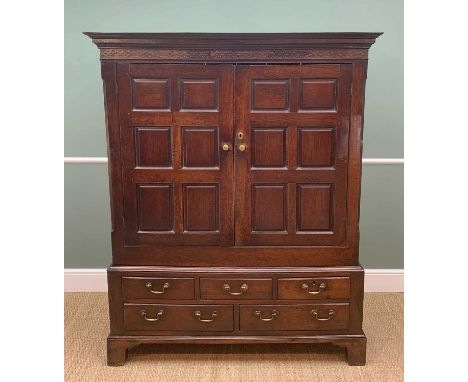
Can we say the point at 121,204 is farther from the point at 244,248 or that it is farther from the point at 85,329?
the point at 85,329

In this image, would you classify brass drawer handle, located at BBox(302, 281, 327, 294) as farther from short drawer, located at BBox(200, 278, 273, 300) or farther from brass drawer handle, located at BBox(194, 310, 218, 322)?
brass drawer handle, located at BBox(194, 310, 218, 322)

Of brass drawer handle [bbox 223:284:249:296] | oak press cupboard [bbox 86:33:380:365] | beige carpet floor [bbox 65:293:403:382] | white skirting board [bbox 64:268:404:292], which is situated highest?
oak press cupboard [bbox 86:33:380:365]

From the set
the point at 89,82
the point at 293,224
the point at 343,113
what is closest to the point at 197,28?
the point at 89,82

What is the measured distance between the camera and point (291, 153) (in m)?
2.54

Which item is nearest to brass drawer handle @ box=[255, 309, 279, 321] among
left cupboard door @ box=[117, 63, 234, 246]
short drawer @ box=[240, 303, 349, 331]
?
short drawer @ box=[240, 303, 349, 331]

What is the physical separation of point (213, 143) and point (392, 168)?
4.91ft

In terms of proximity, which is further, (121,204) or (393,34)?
(393,34)

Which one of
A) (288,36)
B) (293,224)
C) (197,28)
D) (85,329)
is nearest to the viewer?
(288,36)

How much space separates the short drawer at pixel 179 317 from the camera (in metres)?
2.63

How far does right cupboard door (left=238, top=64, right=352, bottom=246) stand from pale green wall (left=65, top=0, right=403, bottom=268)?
0.98 metres

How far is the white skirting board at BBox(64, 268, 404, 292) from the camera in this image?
3600 millimetres

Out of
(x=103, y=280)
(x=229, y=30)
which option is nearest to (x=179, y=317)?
(x=103, y=280)

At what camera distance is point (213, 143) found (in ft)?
8.38

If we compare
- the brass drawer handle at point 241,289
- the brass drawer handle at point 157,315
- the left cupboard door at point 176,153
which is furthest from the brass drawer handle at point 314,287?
the brass drawer handle at point 157,315
